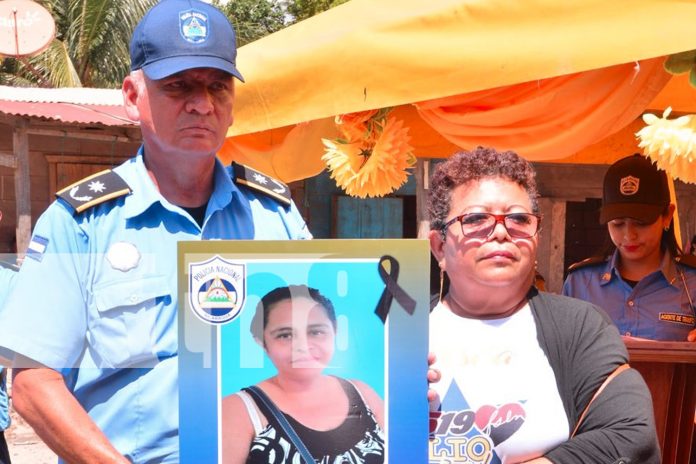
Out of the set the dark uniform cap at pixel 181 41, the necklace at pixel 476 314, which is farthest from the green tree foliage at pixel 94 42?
the necklace at pixel 476 314

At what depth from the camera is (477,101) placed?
108 inches

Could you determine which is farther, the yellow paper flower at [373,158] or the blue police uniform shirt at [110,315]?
the yellow paper flower at [373,158]

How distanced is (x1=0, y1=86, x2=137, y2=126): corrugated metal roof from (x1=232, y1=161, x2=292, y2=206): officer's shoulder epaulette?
6.51 metres

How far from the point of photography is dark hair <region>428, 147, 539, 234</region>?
1.65m

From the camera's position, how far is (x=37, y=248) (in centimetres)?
145

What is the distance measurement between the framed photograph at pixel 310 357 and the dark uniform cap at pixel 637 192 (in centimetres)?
218

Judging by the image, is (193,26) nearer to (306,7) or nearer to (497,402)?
(497,402)

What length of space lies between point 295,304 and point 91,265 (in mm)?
462

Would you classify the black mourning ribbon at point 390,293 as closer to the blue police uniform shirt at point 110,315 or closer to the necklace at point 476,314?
the necklace at point 476,314

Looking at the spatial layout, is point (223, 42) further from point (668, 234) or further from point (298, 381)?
point (668, 234)

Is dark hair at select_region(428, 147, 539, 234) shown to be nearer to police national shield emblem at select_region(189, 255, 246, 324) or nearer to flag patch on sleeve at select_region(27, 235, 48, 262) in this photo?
police national shield emblem at select_region(189, 255, 246, 324)

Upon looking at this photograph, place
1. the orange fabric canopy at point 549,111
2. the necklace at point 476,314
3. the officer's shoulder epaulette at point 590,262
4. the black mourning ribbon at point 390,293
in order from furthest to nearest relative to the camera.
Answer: the officer's shoulder epaulette at point 590,262 → the orange fabric canopy at point 549,111 → the necklace at point 476,314 → the black mourning ribbon at point 390,293

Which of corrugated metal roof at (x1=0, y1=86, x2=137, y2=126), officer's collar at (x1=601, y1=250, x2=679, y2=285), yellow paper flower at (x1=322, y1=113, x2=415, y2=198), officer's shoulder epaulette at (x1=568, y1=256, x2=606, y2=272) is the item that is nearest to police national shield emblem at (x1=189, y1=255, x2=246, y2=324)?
yellow paper flower at (x1=322, y1=113, x2=415, y2=198)

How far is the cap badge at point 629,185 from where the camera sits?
3.25 m
